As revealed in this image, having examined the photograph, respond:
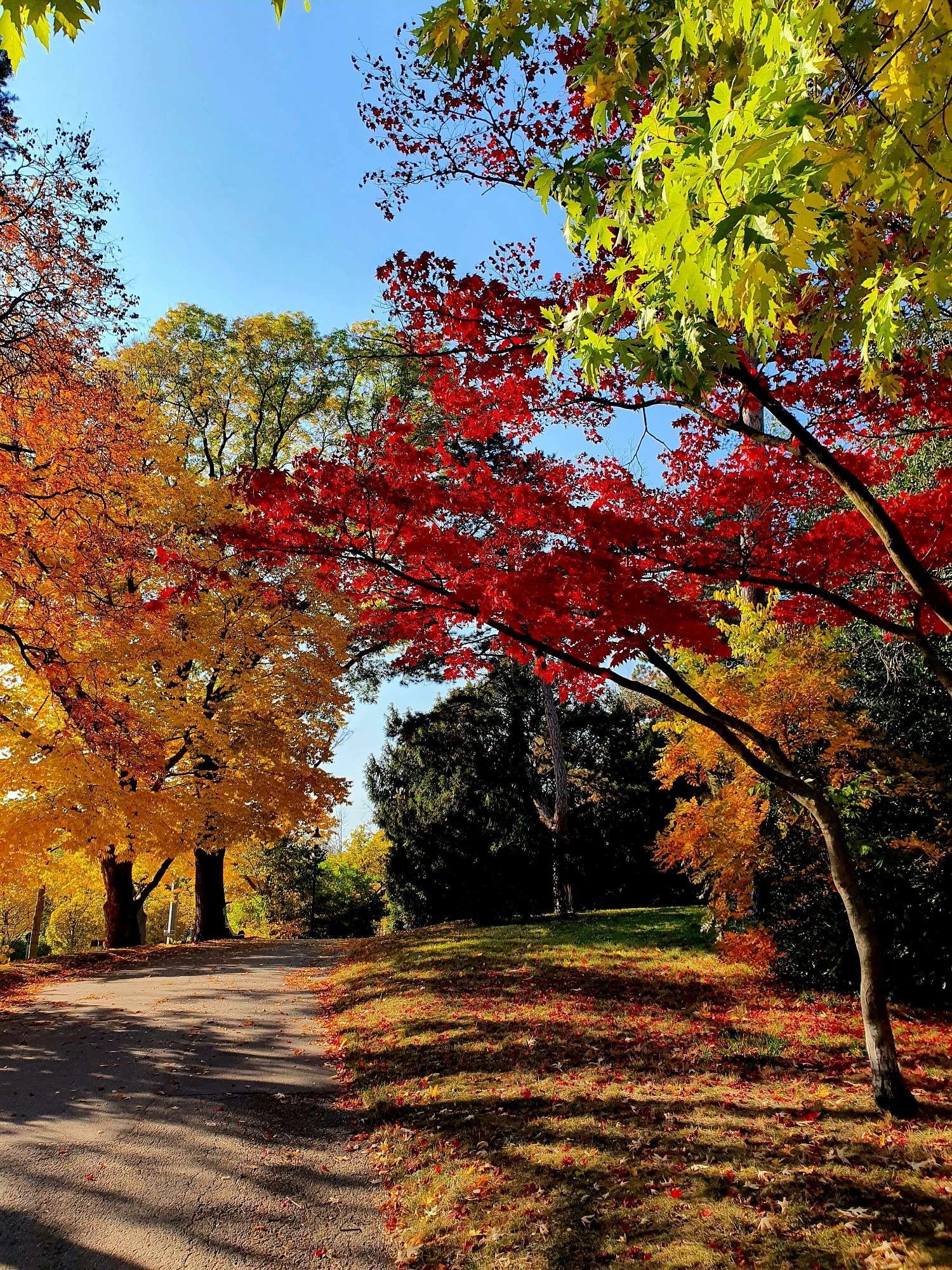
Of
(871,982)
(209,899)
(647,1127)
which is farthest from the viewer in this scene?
(209,899)

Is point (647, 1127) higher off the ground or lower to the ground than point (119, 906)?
lower

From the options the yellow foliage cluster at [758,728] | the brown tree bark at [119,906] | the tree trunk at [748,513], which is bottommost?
the brown tree bark at [119,906]

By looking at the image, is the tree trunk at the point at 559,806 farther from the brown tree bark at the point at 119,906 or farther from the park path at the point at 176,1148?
the brown tree bark at the point at 119,906

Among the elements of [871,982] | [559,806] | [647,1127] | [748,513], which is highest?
[748,513]

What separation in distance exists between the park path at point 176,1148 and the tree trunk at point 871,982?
3634mm

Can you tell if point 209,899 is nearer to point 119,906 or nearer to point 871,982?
point 119,906

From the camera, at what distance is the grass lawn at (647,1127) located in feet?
12.1

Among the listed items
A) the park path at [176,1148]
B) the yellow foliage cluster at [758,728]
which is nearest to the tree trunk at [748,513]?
the yellow foliage cluster at [758,728]

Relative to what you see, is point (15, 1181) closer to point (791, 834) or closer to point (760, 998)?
point (760, 998)

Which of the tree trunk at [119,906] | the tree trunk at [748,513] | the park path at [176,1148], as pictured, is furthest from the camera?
the tree trunk at [119,906]

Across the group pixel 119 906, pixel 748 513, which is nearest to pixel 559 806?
pixel 119 906

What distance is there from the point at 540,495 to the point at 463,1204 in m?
5.15

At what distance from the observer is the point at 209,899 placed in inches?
703

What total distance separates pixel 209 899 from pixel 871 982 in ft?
54.6
